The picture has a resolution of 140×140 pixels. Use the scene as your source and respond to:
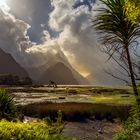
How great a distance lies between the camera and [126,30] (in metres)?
17.7

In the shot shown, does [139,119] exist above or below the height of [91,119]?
below

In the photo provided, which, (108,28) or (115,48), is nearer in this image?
(115,48)

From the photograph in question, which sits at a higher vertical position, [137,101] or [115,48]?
[115,48]

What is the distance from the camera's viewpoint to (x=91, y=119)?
39.9 metres

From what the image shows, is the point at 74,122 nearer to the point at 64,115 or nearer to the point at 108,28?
the point at 64,115

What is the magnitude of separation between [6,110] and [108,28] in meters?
10.0

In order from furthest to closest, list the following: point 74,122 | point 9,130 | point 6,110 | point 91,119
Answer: point 91,119 < point 74,122 < point 6,110 < point 9,130

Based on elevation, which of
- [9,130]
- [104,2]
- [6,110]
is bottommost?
[9,130]

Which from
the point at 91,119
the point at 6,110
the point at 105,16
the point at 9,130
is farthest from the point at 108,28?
the point at 91,119

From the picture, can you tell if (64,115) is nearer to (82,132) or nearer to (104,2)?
(82,132)

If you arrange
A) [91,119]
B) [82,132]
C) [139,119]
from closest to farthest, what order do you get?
[139,119] → [82,132] → [91,119]

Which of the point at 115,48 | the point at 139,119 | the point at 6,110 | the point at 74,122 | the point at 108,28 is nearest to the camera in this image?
the point at 139,119

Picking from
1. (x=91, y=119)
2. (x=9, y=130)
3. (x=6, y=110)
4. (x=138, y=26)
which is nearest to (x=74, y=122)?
(x=91, y=119)

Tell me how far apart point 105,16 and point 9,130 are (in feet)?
23.6
